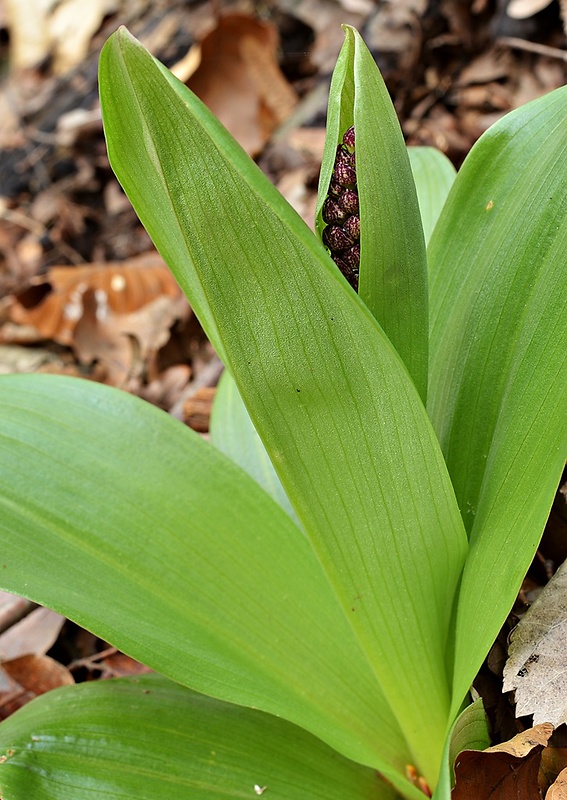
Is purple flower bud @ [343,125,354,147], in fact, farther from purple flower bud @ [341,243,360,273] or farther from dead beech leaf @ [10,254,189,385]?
dead beech leaf @ [10,254,189,385]

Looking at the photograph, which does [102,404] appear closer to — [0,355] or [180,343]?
[180,343]

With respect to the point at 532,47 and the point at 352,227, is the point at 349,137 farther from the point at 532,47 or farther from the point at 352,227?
the point at 532,47

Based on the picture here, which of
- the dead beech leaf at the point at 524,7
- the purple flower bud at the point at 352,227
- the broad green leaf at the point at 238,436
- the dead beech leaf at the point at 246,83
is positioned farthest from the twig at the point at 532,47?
the purple flower bud at the point at 352,227

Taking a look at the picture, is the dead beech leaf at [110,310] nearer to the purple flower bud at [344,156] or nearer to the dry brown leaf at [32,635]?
the dry brown leaf at [32,635]

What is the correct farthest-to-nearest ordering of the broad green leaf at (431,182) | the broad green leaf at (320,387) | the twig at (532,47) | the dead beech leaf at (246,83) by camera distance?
the dead beech leaf at (246,83) → the twig at (532,47) → the broad green leaf at (431,182) → the broad green leaf at (320,387)

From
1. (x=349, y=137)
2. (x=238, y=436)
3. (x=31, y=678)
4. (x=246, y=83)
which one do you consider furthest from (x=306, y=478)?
(x=246, y=83)

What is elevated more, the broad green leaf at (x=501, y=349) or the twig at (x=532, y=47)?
the twig at (x=532, y=47)
